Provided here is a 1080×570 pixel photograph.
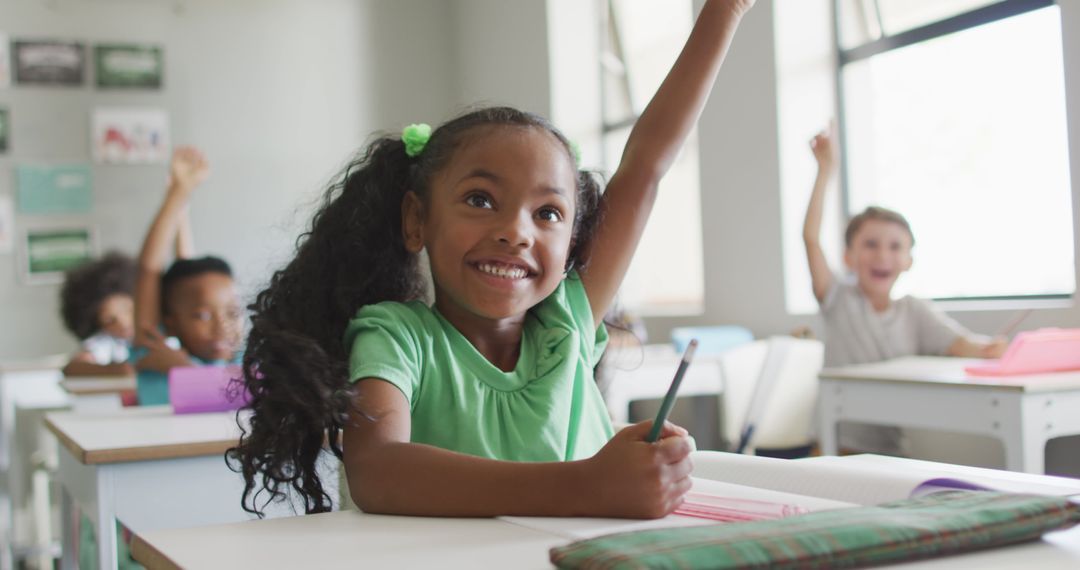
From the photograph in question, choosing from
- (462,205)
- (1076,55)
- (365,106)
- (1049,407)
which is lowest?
(1049,407)

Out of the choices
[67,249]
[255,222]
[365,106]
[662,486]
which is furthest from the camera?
[365,106]

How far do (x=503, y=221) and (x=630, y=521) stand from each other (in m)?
0.40

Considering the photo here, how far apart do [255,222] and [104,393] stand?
3464 millimetres

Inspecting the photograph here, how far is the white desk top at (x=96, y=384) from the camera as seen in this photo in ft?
10.1

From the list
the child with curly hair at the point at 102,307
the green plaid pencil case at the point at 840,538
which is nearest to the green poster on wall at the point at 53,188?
the child with curly hair at the point at 102,307

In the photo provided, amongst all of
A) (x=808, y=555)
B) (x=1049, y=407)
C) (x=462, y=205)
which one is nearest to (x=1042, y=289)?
(x=1049, y=407)

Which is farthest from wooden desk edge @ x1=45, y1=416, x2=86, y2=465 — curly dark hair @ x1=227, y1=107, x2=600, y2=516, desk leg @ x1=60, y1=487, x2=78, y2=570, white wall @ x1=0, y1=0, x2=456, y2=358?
white wall @ x1=0, y1=0, x2=456, y2=358

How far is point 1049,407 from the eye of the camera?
7.82 ft

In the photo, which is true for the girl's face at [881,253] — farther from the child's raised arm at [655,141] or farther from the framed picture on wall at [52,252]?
the framed picture on wall at [52,252]

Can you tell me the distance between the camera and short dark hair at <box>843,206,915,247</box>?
3.34 meters

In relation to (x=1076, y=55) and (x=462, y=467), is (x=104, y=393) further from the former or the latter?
(x=1076, y=55)

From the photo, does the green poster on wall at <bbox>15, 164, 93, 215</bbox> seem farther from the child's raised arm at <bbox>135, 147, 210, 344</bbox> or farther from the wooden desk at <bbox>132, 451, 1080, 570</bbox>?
the wooden desk at <bbox>132, 451, 1080, 570</bbox>

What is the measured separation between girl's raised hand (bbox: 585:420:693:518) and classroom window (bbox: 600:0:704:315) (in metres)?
4.16

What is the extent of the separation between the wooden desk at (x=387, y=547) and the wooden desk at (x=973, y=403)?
177 cm
